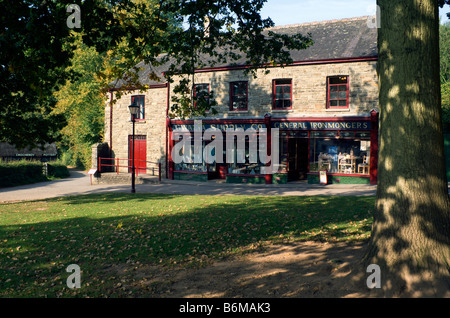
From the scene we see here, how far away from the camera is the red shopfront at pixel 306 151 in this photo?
62.1 ft

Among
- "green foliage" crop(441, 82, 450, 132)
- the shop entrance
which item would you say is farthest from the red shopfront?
"green foliage" crop(441, 82, 450, 132)

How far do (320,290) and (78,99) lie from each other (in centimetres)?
3044

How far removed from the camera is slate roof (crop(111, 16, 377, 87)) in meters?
19.2

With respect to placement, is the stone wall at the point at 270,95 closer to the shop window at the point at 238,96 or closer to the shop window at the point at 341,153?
the shop window at the point at 238,96

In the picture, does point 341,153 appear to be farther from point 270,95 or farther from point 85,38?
point 85,38

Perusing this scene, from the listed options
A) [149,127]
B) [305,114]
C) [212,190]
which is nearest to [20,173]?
[149,127]

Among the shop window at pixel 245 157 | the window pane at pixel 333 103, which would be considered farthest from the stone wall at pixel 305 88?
the shop window at pixel 245 157

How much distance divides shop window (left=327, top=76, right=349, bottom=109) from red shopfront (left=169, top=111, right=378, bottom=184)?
3.08 feet

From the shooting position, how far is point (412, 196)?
15.5 feet

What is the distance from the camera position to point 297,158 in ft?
69.5

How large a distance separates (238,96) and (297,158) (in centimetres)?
501

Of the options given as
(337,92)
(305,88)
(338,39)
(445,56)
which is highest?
(445,56)

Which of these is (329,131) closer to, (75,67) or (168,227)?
(168,227)

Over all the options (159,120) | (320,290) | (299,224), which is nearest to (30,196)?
(159,120)
